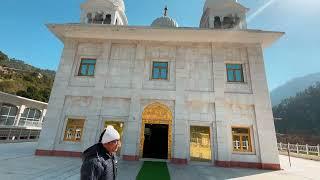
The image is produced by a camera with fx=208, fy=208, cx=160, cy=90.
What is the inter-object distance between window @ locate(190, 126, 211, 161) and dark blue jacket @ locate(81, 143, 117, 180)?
35.9 feet

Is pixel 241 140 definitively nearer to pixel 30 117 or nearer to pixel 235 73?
pixel 235 73

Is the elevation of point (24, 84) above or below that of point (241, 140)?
above

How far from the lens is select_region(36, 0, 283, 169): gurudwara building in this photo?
13.2m

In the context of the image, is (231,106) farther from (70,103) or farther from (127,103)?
Result: (70,103)

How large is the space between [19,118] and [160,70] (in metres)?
18.7

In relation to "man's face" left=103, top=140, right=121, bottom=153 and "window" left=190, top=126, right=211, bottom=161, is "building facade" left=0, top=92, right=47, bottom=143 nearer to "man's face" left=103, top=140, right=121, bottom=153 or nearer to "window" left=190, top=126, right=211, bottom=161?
"window" left=190, top=126, right=211, bottom=161

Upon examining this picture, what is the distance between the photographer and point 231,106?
13953 millimetres

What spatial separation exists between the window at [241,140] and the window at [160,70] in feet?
19.4

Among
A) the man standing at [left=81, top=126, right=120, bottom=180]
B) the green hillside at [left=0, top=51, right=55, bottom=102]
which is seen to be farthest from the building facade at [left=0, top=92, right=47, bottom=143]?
the green hillside at [left=0, top=51, right=55, bottom=102]

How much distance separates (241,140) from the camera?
43.8 ft

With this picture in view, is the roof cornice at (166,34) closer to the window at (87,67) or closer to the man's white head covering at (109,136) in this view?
the window at (87,67)

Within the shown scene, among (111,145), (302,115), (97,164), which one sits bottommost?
(97,164)

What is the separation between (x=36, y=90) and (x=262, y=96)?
4949 cm

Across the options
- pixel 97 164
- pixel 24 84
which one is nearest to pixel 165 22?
pixel 97 164
